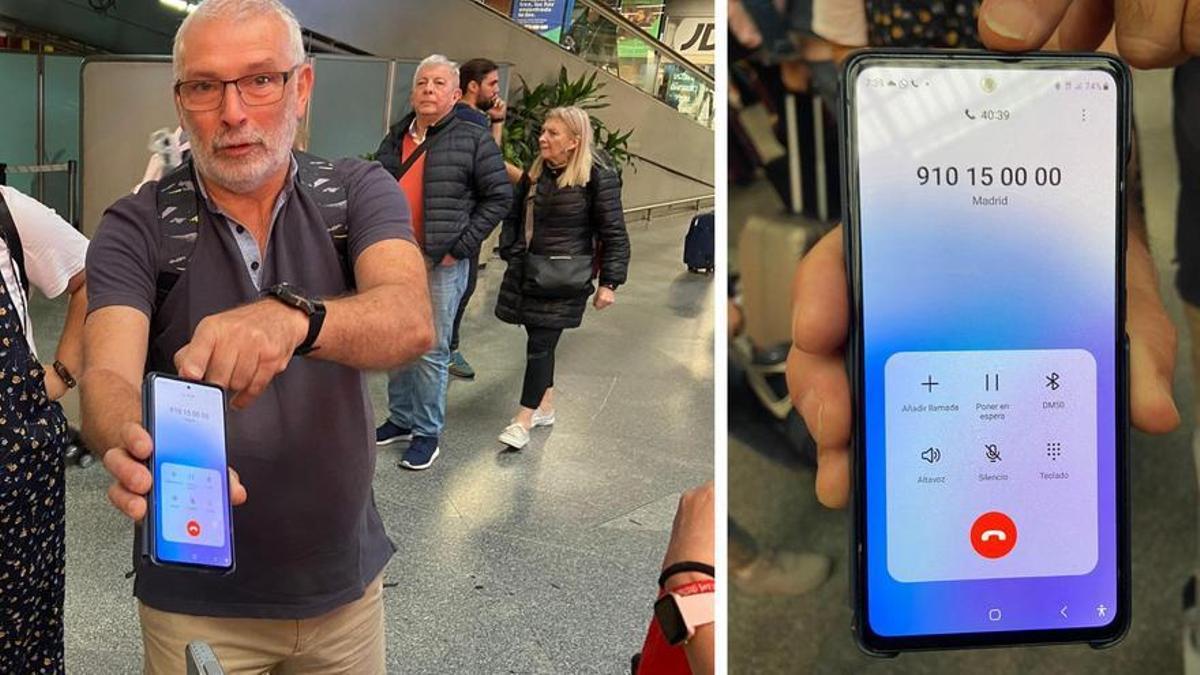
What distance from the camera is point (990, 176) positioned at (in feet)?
1.39

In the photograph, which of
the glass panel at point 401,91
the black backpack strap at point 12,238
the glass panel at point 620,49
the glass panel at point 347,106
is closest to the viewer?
the black backpack strap at point 12,238

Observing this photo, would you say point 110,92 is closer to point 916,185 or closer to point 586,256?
point 586,256

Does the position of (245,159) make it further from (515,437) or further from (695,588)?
(515,437)

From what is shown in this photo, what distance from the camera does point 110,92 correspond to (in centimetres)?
302

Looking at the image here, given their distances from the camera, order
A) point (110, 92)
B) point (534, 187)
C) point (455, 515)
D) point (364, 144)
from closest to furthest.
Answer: point (455, 515) < point (110, 92) < point (534, 187) < point (364, 144)

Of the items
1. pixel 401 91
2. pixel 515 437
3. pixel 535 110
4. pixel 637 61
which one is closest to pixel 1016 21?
pixel 515 437

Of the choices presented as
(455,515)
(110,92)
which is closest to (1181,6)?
(455,515)

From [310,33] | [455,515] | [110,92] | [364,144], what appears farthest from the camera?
[310,33]

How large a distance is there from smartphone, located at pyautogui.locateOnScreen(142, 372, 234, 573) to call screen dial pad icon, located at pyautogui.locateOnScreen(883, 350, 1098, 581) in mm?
376

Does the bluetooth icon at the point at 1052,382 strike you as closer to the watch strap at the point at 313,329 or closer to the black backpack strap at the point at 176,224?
the watch strap at the point at 313,329

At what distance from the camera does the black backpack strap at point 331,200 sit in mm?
1013

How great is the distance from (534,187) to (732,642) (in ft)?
9.46

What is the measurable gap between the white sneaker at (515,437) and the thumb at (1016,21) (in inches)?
113

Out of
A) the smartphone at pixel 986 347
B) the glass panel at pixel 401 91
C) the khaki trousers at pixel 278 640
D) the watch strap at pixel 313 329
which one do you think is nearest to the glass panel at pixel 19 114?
the glass panel at pixel 401 91
